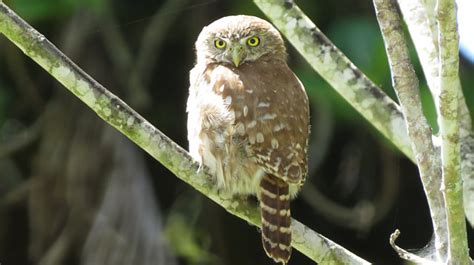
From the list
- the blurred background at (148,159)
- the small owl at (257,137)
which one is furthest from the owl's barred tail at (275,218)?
the blurred background at (148,159)

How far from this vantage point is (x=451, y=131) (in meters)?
3.05

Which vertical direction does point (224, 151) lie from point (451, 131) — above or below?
below

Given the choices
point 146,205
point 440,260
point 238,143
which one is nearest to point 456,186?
point 440,260

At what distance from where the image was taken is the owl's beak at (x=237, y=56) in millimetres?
4740

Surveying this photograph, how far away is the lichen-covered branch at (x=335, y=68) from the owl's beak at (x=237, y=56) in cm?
37

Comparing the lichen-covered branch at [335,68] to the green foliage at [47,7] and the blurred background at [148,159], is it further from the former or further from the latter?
the green foliage at [47,7]

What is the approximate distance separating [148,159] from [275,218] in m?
3.06

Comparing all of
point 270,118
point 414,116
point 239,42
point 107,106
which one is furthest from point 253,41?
point 414,116

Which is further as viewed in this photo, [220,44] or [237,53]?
[220,44]

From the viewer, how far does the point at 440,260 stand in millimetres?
3492

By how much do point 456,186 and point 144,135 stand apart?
1.20 meters

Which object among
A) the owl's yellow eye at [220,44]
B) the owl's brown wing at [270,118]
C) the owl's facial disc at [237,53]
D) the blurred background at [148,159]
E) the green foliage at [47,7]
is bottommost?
the blurred background at [148,159]

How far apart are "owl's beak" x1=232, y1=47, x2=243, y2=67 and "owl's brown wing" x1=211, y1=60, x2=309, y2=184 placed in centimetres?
19

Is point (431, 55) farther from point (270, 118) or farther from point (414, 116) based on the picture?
point (414, 116)
